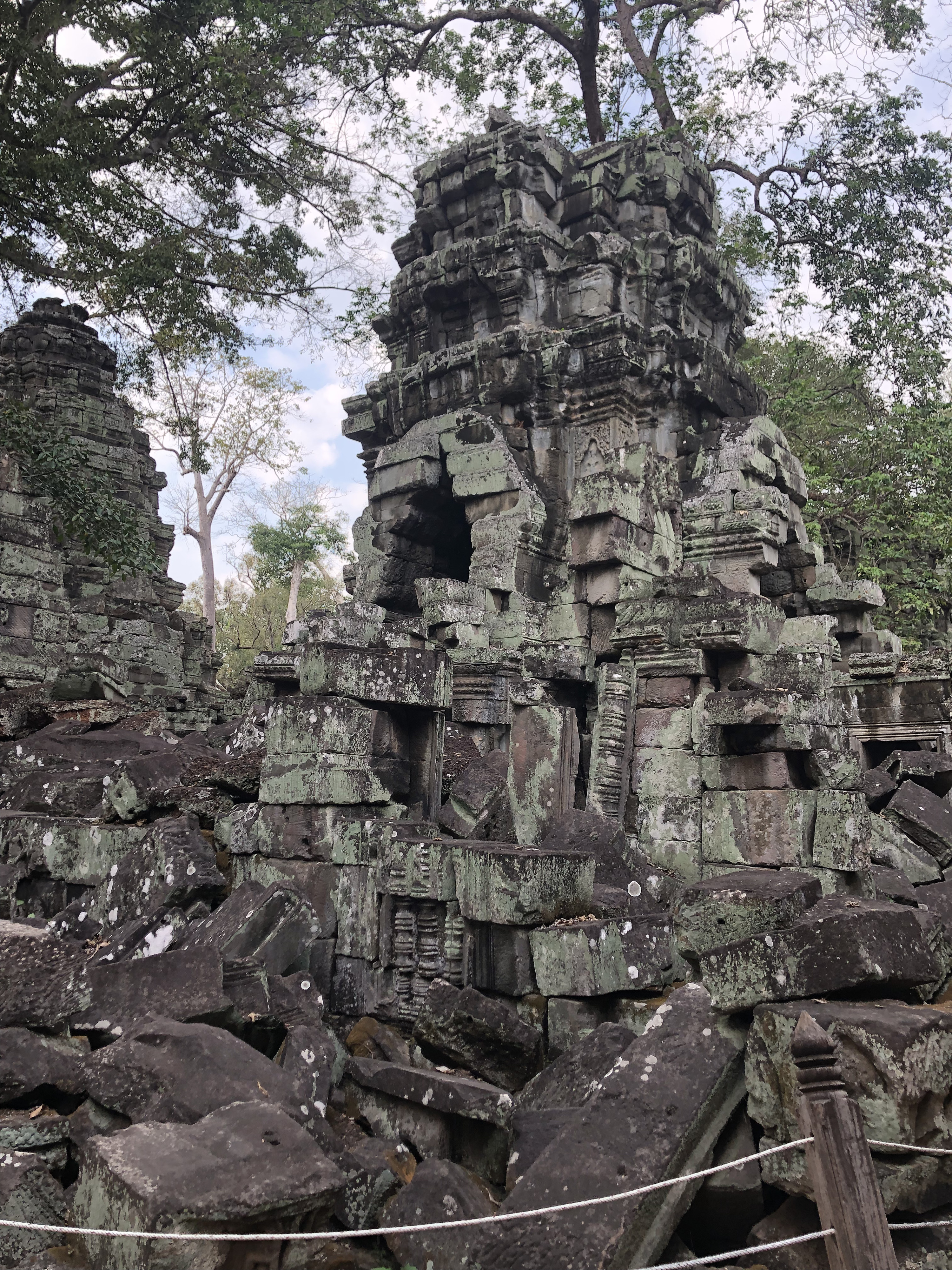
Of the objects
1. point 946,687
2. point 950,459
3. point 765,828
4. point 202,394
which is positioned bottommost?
point 765,828

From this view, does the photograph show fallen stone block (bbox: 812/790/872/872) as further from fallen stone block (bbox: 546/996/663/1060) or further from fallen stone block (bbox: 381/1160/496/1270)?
fallen stone block (bbox: 381/1160/496/1270)

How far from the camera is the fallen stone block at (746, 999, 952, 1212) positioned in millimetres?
2754

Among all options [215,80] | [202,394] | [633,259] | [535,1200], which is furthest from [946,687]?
[202,394]

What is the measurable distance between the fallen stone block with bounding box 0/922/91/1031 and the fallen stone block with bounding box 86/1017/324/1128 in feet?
1.52

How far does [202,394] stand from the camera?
31953 mm

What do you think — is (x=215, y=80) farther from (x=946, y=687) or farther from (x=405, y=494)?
(x=946, y=687)

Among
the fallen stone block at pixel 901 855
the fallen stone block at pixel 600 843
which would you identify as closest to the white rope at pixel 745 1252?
the fallen stone block at pixel 600 843

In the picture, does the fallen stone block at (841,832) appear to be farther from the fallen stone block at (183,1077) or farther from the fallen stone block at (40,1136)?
the fallen stone block at (40,1136)

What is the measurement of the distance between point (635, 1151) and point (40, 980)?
2497 mm

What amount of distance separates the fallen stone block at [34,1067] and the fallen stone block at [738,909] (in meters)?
2.36

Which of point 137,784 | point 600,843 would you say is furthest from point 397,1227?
point 137,784

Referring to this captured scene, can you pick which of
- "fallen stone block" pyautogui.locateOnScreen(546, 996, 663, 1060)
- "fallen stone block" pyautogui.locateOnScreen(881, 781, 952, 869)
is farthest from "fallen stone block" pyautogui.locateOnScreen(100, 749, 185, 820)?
"fallen stone block" pyautogui.locateOnScreen(881, 781, 952, 869)

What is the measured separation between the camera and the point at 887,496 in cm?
1589

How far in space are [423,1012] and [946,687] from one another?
7928mm
